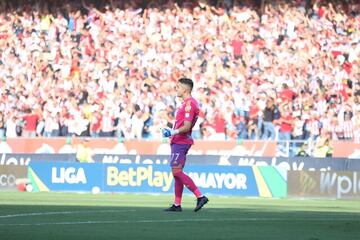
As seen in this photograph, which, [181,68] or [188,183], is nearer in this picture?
[188,183]

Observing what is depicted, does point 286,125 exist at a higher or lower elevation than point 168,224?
lower

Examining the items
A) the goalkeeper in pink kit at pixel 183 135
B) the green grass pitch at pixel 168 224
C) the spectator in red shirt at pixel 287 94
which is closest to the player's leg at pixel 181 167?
the goalkeeper in pink kit at pixel 183 135

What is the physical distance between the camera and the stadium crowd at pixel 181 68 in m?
34.7

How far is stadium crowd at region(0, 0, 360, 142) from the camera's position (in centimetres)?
3472

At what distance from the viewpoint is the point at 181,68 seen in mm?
37906

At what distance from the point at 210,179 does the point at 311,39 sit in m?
8.25

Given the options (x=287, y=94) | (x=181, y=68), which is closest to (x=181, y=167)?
(x=287, y=94)

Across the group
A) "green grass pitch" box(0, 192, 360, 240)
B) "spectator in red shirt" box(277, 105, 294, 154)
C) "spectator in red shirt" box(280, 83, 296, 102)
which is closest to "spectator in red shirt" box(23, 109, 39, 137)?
"spectator in red shirt" box(280, 83, 296, 102)

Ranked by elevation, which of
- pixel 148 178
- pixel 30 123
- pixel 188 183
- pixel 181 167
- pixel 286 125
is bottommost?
pixel 148 178

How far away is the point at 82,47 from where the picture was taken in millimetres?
41062

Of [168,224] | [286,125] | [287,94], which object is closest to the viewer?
[168,224]

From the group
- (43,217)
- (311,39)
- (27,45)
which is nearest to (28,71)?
(27,45)

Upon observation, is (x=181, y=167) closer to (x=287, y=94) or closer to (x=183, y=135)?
(x=183, y=135)

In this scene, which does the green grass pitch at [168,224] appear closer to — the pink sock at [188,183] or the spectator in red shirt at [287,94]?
the pink sock at [188,183]
